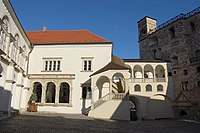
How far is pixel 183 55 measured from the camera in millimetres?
27922

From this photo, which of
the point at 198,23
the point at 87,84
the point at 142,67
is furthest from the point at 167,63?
the point at 87,84

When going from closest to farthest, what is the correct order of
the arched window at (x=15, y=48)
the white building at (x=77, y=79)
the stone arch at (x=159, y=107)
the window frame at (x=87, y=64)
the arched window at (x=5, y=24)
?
the arched window at (x=5, y=24) < the arched window at (x=15, y=48) < the white building at (x=77, y=79) < the window frame at (x=87, y=64) < the stone arch at (x=159, y=107)

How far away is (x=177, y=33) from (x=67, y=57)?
64.0 ft

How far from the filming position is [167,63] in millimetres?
28547

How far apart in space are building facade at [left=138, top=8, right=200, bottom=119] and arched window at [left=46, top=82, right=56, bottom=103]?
18.7 m

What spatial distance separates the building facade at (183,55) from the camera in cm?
2569

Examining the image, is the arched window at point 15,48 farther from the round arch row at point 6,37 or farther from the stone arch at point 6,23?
the stone arch at point 6,23

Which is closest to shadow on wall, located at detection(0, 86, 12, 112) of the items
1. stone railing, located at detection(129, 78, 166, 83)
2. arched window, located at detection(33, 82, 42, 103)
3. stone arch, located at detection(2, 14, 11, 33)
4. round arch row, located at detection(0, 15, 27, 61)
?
round arch row, located at detection(0, 15, 27, 61)

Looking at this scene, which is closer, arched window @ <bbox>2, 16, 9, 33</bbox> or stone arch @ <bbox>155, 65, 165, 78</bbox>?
arched window @ <bbox>2, 16, 9, 33</bbox>

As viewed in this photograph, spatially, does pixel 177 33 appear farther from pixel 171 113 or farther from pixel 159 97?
pixel 171 113

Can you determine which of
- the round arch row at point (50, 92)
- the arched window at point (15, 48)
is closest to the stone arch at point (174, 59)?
the round arch row at point (50, 92)

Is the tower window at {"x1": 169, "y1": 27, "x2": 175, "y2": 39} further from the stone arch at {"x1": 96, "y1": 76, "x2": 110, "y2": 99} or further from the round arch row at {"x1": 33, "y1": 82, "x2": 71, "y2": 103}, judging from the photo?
the round arch row at {"x1": 33, "y1": 82, "x2": 71, "y2": 103}

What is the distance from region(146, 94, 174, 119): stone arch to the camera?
88.4ft

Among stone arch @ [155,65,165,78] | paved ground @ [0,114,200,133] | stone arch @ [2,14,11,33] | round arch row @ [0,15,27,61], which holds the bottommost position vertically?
paved ground @ [0,114,200,133]
